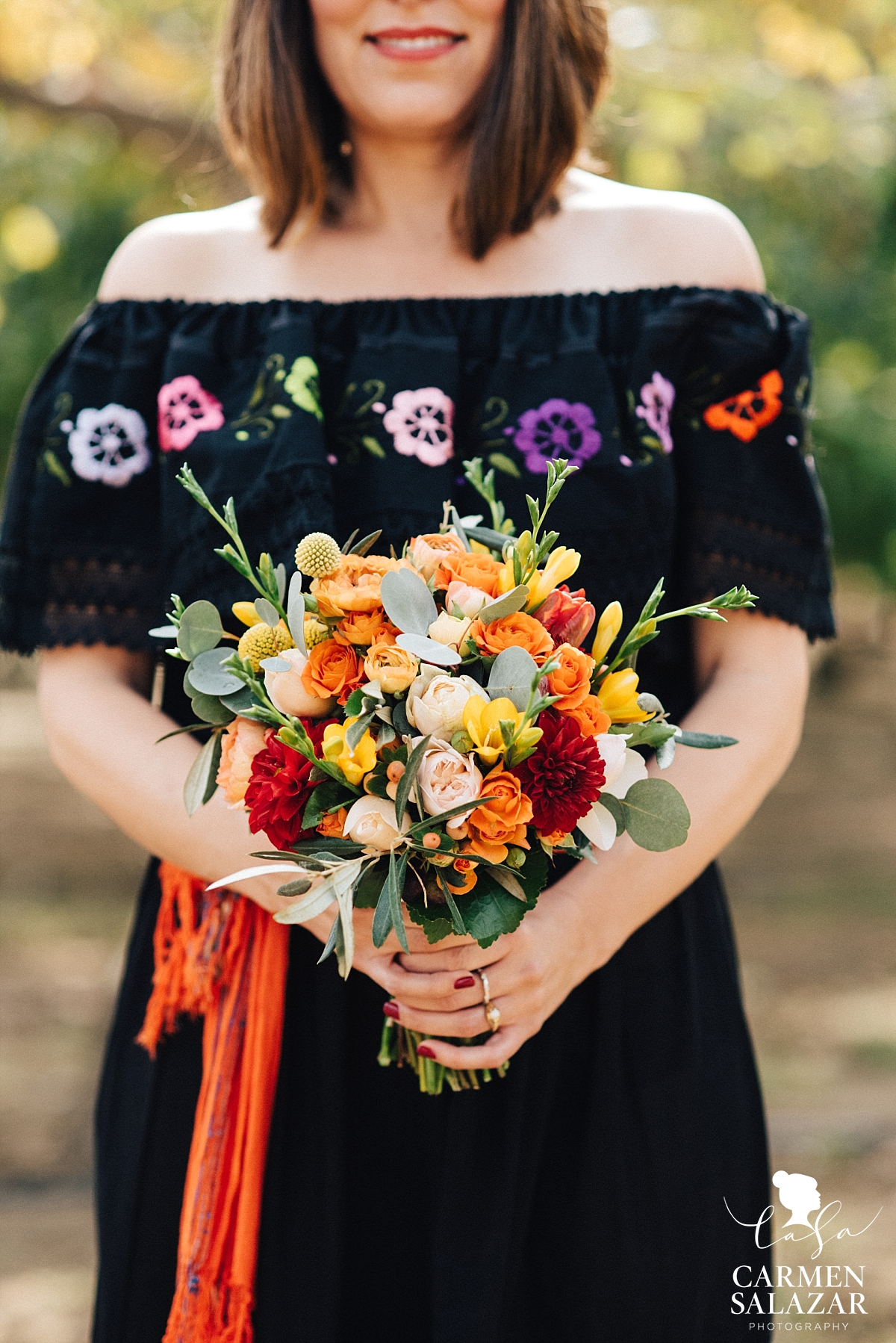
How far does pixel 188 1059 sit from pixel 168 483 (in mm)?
770

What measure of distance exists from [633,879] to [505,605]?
51 cm

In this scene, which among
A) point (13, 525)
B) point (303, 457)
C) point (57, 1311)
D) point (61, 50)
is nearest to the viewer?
point (303, 457)

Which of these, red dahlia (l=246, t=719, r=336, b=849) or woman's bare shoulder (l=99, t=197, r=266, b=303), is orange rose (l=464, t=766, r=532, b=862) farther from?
woman's bare shoulder (l=99, t=197, r=266, b=303)

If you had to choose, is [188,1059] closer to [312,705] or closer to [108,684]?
[108,684]

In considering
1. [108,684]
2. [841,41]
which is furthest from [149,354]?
[841,41]

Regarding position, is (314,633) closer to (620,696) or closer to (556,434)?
(620,696)

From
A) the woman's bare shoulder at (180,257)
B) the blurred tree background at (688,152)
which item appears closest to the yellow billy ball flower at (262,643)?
the woman's bare shoulder at (180,257)

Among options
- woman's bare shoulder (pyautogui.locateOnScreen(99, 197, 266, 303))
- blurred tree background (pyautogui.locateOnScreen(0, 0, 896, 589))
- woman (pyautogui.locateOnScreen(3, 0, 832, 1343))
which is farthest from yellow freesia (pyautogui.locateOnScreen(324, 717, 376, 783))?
blurred tree background (pyautogui.locateOnScreen(0, 0, 896, 589))

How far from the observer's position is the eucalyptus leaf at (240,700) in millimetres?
1239

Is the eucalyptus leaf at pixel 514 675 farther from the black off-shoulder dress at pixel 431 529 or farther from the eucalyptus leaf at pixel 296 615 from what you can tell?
the black off-shoulder dress at pixel 431 529

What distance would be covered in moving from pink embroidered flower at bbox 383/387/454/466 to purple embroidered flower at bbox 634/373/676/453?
249 millimetres

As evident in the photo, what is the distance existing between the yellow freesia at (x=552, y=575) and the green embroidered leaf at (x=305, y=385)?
52 cm

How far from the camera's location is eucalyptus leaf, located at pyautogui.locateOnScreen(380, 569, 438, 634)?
1.15 metres

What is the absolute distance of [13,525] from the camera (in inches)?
66.6
